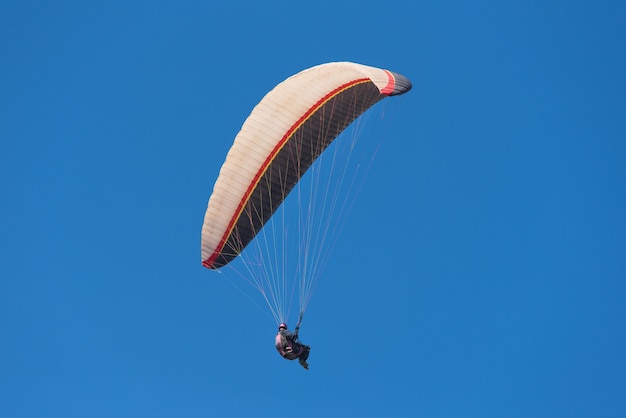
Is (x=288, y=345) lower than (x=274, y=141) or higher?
lower

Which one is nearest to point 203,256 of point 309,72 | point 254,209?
point 254,209

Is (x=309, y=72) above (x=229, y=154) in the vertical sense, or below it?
above

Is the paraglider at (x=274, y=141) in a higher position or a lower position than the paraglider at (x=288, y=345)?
higher

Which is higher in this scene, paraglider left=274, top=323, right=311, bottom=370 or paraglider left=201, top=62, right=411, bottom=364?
paraglider left=201, top=62, right=411, bottom=364

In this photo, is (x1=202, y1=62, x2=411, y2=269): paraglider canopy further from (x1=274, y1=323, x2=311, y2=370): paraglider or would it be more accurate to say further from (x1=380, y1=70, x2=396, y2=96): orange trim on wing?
(x1=274, y1=323, x2=311, y2=370): paraglider

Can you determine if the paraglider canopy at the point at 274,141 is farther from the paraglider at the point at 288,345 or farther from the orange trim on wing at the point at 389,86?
the paraglider at the point at 288,345

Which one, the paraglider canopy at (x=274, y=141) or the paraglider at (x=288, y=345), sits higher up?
the paraglider canopy at (x=274, y=141)

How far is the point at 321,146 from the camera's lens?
31312mm

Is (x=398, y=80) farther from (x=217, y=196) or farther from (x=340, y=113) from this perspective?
(x=217, y=196)

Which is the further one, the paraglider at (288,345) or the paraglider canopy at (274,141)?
the paraglider canopy at (274,141)

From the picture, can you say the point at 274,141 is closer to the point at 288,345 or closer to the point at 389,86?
the point at 389,86

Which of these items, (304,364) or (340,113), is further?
(340,113)

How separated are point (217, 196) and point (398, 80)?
5924 millimetres

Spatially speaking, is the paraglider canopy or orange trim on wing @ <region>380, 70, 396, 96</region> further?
the paraglider canopy
